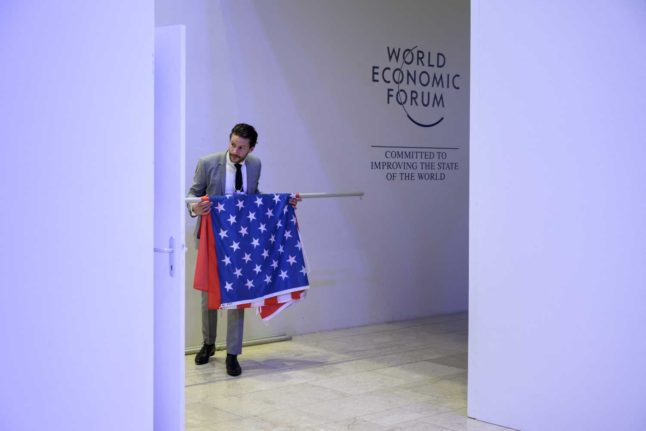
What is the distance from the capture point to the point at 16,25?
10.9ft

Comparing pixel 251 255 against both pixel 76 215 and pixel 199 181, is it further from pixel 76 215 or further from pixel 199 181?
pixel 76 215

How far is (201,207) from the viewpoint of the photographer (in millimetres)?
6555

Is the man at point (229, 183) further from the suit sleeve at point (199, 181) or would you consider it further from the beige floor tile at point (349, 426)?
the beige floor tile at point (349, 426)

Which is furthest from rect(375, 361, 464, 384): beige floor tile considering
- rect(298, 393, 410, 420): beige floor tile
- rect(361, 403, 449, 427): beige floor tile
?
rect(361, 403, 449, 427): beige floor tile

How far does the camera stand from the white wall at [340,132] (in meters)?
7.67

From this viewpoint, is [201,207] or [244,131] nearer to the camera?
[201,207]

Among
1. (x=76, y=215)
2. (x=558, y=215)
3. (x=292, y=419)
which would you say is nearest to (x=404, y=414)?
(x=292, y=419)

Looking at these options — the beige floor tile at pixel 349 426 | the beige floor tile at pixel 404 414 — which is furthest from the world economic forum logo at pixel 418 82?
the beige floor tile at pixel 349 426

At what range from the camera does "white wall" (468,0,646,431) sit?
15.6 ft

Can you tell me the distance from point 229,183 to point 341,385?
1.70m

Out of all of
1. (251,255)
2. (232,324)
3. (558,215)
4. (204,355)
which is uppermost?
(558,215)

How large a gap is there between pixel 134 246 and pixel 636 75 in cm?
265

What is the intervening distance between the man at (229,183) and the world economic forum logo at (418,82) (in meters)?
2.42

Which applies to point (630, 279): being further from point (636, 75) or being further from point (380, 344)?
point (380, 344)
